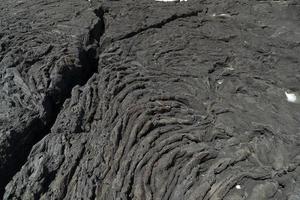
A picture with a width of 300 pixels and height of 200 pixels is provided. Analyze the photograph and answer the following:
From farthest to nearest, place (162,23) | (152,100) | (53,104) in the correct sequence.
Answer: (162,23), (53,104), (152,100)

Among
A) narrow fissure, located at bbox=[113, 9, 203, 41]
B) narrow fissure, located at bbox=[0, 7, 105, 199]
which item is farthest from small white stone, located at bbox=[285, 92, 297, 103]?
narrow fissure, located at bbox=[0, 7, 105, 199]

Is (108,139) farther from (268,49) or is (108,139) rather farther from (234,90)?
(268,49)

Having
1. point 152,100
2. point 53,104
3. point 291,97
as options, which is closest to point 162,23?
point 152,100

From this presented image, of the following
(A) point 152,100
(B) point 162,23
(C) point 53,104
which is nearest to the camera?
(A) point 152,100

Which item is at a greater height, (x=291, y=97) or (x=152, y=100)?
(x=152, y=100)

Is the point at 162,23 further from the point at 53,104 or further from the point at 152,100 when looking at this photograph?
the point at 53,104

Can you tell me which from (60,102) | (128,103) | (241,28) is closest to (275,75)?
(241,28)
